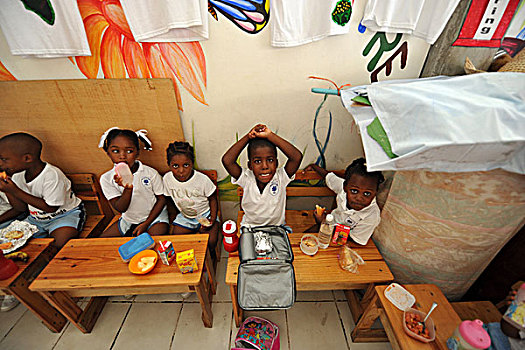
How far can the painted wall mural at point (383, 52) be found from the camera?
168 cm

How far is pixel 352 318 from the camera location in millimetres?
1987

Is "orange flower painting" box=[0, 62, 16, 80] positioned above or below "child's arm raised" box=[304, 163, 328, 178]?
above

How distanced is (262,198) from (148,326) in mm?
1511

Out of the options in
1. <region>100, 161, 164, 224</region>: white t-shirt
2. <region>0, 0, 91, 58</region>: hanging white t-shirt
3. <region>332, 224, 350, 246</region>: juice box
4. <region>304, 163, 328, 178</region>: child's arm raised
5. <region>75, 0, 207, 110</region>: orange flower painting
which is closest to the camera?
<region>0, 0, 91, 58</region>: hanging white t-shirt

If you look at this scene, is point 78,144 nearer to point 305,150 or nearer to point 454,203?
point 305,150

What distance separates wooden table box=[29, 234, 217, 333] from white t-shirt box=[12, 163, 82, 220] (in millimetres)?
554

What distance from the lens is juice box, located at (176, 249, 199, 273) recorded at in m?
1.52

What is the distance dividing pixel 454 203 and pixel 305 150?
1.22m

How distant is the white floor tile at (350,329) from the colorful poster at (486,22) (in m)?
2.30

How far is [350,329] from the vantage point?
191cm

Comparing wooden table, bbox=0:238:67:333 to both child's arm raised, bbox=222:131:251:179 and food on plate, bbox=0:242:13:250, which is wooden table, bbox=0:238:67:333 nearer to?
food on plate, bbox=0:242:13:250

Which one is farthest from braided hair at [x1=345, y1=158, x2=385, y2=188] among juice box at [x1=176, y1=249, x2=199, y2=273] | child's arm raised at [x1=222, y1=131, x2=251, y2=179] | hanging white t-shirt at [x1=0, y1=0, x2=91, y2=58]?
hanging white t-shirt at [x1=0, y1=0, x2=91, y2=58]

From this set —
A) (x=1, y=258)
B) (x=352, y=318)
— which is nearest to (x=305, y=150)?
(x=352, y=318)

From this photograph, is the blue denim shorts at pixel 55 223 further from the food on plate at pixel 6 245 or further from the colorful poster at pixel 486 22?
the colorful poster at pixel 486 22
